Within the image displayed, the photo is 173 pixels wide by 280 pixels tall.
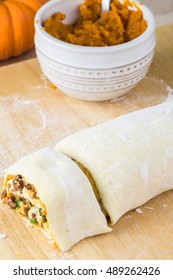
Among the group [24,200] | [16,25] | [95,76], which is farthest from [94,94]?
[16,25]

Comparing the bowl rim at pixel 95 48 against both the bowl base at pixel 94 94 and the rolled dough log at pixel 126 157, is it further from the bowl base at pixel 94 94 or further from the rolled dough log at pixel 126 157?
the rolled dough log at pixel 126 157

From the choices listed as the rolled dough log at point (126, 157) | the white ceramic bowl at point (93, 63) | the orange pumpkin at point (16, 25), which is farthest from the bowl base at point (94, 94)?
the orange pumpkin at point (16, 25)

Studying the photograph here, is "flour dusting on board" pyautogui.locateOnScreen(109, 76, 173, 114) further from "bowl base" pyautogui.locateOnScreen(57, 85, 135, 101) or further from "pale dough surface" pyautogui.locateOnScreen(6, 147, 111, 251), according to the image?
"pale dough surface" pyautogui.locateOnScreen(6, 147, 111, 251)

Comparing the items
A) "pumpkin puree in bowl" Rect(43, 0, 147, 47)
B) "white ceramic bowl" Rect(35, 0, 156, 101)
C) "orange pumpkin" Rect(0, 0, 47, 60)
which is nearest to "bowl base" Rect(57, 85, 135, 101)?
"white ceramic bowl" Rect(35, 0, 156, 101)

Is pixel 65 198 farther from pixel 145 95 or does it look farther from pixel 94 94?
pixel 145 95

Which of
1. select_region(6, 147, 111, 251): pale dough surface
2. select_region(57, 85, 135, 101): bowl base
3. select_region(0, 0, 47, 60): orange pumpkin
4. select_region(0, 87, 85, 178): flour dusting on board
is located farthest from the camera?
select_region(0, 0, 47, 60): orange pumpkin

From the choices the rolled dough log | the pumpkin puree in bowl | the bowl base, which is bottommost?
the bowl base
